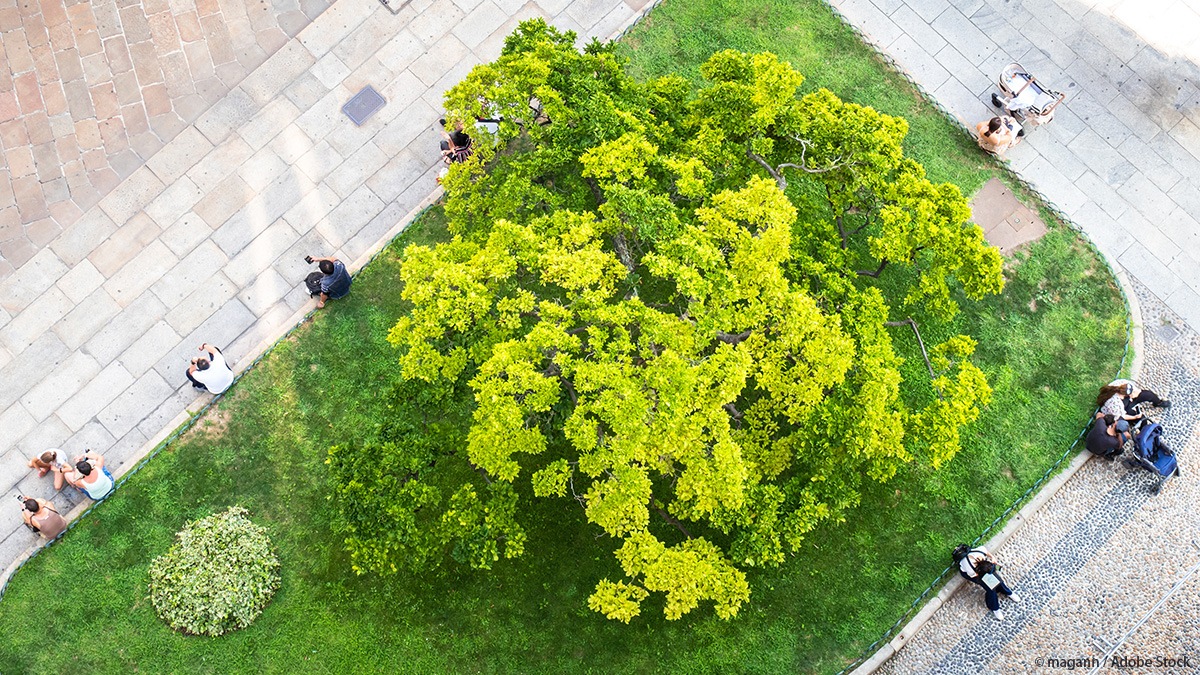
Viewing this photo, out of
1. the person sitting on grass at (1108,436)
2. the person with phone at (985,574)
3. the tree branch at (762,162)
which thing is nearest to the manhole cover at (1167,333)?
the person sitting on grass at (1108,436)

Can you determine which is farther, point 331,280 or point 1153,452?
point 331,280

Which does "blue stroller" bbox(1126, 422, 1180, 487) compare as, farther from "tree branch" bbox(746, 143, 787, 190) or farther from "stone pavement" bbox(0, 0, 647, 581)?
"stone pavement" bbox(0, 0, 647, 581)

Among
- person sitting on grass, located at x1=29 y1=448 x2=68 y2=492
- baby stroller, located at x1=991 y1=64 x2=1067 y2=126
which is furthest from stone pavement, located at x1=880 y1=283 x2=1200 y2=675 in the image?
person sitting on grass, located at x1=29 y1=448 x2=68 y2=492

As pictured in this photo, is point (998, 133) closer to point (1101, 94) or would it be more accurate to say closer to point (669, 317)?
point (1101, 94)

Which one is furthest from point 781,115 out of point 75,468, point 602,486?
point 75,468

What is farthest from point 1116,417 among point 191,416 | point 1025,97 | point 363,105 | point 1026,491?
point 191,416

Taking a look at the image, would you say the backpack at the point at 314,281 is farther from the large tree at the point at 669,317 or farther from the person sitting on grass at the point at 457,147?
the large tree at the point at 669,317
